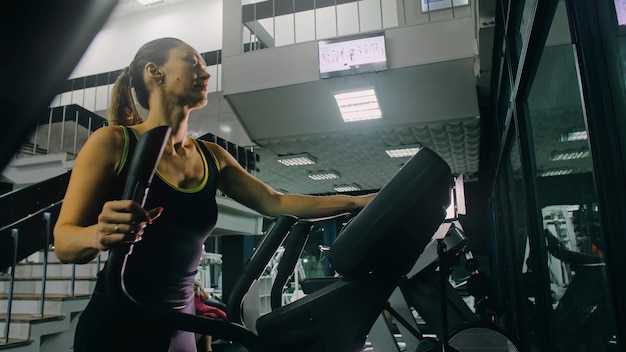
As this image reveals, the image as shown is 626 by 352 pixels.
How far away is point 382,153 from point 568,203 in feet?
15.1

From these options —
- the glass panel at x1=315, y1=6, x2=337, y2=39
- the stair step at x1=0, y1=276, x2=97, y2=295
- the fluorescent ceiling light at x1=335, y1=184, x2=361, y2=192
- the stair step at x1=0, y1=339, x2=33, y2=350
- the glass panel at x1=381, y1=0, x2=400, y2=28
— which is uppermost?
the glass panel at x1=381, y1=0, x2=400, y2=28

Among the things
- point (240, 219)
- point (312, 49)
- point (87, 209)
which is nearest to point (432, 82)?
point (312, 49)

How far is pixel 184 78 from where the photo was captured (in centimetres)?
166

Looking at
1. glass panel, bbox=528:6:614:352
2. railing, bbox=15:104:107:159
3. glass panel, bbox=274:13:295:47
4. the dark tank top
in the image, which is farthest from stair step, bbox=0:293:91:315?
glass panel, bbox=274:13:295:47

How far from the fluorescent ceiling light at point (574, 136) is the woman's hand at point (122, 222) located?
117 cm

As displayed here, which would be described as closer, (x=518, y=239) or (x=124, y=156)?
(x=124, y=156)

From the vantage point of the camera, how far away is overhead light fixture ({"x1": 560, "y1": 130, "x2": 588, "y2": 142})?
4.20ft

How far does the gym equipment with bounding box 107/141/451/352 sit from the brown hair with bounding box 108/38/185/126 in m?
0.73

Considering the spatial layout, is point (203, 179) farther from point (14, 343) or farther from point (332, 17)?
point (332, 17)

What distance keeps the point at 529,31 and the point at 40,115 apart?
1717 millimetres

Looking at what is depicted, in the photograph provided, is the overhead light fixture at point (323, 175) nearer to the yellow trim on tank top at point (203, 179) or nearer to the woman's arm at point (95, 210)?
the yellow trim on tank top at point (203, 179)

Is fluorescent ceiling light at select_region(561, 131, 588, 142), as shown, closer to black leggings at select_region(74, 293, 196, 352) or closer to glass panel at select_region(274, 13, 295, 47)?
black leggings at select_region(74, 293, 196, 352)

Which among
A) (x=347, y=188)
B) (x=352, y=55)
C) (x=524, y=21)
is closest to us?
(x=524, y=21)

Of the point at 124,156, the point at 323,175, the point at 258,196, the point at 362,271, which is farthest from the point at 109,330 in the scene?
the point at 323,175
